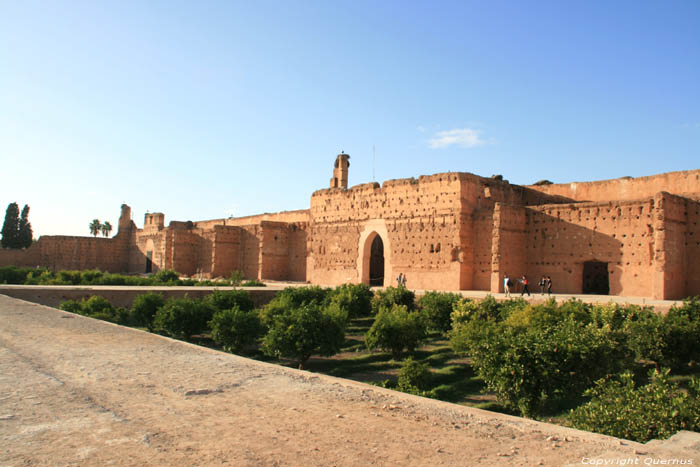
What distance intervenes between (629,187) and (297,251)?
17426mm

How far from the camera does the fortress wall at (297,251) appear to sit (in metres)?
30.6

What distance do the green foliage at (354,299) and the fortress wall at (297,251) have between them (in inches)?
417

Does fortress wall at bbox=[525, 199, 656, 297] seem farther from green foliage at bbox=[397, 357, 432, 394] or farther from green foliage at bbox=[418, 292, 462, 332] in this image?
green foliage at bbox=[397, 357, 432, 394]

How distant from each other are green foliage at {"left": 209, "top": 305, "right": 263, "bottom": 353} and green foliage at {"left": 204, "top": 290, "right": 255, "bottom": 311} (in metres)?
2.28

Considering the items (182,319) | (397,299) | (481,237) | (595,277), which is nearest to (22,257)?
(182,319)

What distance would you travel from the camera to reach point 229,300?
18.2 metres

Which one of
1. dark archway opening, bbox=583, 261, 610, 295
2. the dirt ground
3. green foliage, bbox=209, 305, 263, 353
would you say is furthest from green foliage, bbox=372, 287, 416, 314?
the dirt ground

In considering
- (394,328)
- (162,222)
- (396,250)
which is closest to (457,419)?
(394,328)

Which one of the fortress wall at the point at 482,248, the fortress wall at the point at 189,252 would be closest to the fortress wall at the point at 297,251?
the fortress wall at the point at 189,252

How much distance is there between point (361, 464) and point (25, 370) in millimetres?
4465

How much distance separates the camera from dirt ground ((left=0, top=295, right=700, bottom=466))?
3.72 metres

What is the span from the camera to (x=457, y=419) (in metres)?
4.73

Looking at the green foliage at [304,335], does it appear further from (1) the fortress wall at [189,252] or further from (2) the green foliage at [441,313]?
(1) the fortress wall at [189,252]

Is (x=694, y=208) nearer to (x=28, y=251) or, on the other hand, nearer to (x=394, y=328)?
(x=394, y=328)
